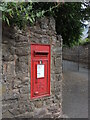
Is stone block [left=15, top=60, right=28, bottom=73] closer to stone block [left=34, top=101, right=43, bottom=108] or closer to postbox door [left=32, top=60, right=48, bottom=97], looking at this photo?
postbox door [left=32, top=60, right=48, bottom=97]

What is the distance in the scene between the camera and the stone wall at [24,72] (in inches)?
107

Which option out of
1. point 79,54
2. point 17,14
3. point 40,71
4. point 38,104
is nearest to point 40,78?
point 40,71

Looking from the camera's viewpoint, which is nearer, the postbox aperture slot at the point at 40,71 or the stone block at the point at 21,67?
the stone block at the point at 21,67

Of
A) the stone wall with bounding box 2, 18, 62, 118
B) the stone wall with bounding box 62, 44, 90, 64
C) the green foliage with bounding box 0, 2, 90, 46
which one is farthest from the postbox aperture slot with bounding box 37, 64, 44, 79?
the stone wall with bounding box 62, 44, 90, 64

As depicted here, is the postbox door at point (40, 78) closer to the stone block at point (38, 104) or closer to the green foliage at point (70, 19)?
the stone block at point (38, 104)

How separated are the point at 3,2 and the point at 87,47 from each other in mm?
12065

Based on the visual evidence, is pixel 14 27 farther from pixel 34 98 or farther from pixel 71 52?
pixel 71 52

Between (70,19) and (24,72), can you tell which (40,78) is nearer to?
(24,72)

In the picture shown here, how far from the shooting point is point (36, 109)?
3.06m

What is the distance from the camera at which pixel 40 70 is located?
306 cm

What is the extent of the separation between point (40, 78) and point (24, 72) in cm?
36

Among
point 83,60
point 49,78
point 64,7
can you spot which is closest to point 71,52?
point 83,60

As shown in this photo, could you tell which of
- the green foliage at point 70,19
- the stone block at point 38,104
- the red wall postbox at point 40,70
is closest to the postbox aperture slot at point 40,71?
the red wall postbox at point 40,70

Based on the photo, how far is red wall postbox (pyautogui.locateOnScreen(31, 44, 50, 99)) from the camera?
299cm
